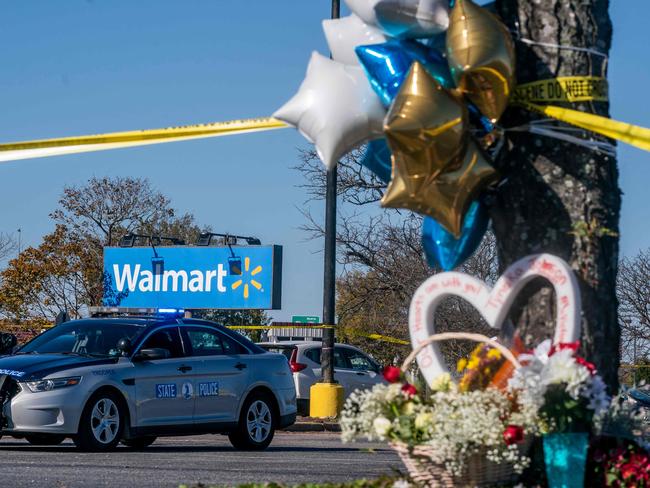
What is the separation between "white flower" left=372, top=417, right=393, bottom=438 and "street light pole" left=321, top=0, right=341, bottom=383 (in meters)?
17.4

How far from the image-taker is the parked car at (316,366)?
2311cm

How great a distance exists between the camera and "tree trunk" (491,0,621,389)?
5438 mm

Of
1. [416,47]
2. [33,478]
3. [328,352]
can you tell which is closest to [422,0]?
[416,47]

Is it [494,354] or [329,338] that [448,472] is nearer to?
[494,354]

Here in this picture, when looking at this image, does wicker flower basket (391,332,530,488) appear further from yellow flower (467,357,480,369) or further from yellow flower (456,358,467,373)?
yellow flower (456,358,467,373)

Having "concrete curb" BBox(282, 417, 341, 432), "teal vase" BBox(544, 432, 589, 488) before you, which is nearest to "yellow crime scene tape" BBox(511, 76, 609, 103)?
"teal vase" BBox(544, 432, 589, 488)

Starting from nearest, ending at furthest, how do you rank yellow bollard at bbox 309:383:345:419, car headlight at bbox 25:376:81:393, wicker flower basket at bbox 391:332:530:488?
1. wicker flower basket at bbox 391:332:530:488
2. car headlight at bbox 25:376:81:393
3. yellow bollard at bbox 309:383:345:419

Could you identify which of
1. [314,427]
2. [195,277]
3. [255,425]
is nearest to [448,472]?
[255,425]

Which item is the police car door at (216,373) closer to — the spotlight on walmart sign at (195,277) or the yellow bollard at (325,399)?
the yellow bollard at (325,399)

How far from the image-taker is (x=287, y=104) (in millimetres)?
5836

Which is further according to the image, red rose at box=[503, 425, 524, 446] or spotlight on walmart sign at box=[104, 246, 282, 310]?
spotlight on walmart sign at box=[104, 246, 282, 310]

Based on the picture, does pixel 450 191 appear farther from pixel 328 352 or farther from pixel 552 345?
pixel 328 352

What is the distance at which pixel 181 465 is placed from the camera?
11.6m

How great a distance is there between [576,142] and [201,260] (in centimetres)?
3290
